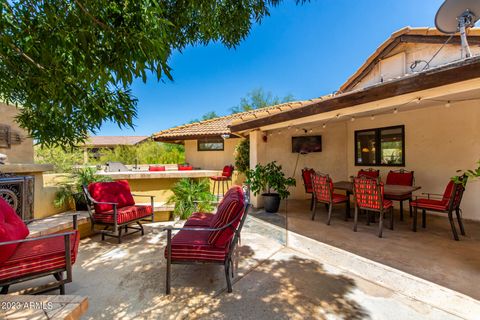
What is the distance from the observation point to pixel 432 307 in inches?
93.5

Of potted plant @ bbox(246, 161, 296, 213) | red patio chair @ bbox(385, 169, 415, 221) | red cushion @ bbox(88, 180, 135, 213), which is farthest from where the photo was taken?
potted plant @ bbox(246, 161, 296, 213)

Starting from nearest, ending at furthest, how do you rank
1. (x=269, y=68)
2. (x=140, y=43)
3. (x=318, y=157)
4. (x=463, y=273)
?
(x=140, y=43) < (x=463, y=273) < (x=318, y=157) < (x=269, y=68)

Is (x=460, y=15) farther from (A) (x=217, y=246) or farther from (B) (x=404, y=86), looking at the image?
(A) (x=217, y=246)

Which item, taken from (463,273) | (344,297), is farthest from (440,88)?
(344,297)

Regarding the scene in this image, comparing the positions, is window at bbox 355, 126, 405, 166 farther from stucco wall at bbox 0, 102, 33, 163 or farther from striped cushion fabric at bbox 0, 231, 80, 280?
stucco wall at bbox 0, 102, 33, 163

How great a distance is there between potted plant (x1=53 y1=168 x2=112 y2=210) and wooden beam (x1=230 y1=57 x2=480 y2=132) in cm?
483

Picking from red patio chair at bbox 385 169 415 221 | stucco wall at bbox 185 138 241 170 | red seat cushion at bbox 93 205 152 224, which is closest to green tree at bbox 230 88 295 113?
stucco wall at bbox 185 138 241 170

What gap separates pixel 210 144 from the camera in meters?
10.7

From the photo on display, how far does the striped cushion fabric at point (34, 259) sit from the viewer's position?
2346 mm

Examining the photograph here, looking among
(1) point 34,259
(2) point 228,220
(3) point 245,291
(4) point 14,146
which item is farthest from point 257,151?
(4) point 14,146

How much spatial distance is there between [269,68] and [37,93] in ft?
57.2

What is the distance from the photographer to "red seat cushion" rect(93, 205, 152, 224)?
4320mm

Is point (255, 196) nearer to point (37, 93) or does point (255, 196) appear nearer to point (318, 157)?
point (318, 157)

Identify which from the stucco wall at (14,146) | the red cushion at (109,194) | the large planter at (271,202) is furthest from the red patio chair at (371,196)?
the stucco wall at (14,146)
